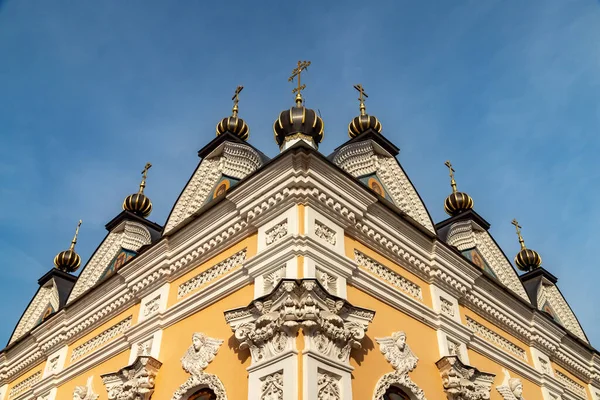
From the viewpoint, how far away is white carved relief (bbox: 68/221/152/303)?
11.3 m

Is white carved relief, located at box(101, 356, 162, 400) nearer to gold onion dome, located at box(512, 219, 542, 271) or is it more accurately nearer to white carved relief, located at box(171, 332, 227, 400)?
white carved relief, located at box(171, 332, 227, 400)

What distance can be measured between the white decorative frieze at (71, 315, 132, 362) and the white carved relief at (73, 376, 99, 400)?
635 millimetres

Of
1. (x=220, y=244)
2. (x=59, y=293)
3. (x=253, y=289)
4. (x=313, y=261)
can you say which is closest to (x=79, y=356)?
(x=59, y=293)

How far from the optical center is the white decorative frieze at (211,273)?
7.57 m

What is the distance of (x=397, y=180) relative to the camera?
30.8 ft

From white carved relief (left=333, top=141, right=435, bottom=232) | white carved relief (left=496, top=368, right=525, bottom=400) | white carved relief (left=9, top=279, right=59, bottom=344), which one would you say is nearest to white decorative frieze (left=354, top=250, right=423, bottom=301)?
white carved relief (left=333, top=141, right=435, bottom=232)

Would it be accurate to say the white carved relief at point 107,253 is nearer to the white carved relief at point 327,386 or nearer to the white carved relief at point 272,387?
the white carved relief at point 272,387

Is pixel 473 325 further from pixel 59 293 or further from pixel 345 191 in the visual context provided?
pixel 59 293

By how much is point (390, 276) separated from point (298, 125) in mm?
2369

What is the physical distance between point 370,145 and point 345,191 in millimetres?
2189

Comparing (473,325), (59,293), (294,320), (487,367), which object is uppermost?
(59,293)

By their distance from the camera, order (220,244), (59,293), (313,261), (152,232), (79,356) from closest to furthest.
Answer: (313,261) → (220,244) → (79,356) → (152,232) → (59,293)

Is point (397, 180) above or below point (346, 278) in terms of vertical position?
above

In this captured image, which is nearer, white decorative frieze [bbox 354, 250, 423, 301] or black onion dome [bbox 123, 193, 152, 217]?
white decorative frieze [bbox 354, 250, 423, 301]
